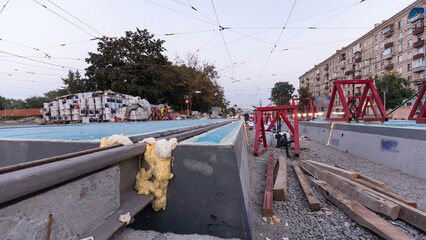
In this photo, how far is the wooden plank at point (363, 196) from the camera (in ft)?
6.97

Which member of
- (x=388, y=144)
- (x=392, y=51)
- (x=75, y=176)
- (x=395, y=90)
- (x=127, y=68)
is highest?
(x=392, y=51)

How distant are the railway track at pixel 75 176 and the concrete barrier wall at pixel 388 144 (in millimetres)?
4894

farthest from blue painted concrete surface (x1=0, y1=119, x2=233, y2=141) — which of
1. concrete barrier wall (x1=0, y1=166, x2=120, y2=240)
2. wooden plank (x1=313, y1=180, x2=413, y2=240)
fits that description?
wooden plank (x1=313, y1=180, x2=413, y2=240)

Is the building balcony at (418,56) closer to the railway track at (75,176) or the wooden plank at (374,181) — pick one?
the wooden plank at (374,181)

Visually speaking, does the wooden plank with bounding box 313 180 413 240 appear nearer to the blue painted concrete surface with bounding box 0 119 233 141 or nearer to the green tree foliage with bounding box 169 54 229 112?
the blue painted concrete surface with bounding box 0 119 233 141

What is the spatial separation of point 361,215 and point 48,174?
2.83 m

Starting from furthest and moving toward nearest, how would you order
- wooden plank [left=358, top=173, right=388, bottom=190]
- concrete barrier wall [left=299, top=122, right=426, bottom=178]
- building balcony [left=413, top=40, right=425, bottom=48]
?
building balcony [left=413, top=40, right=425, bottom=48] → concrete barrier wall [left=299, top=122, right=426, bottom=178] → wooden plank [left=358, top=173, right=388, bottom=190]

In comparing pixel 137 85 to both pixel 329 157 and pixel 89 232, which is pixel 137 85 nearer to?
pixel 329 157

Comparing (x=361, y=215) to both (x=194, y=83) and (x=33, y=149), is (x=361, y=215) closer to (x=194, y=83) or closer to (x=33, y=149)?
(x=33, y=149)

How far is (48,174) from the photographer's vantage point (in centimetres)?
79

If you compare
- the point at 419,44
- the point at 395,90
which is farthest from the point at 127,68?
the point at 419,44

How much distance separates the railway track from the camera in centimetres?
68

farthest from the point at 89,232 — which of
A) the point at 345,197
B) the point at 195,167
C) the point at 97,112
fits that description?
the point at 97,112

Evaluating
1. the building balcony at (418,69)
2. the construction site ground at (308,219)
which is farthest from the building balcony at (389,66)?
the construction site ground at (308,219)
